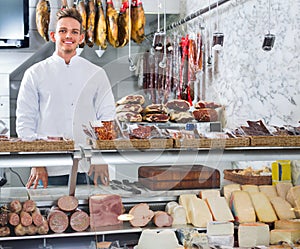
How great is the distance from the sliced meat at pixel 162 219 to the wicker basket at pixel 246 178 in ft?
0.86

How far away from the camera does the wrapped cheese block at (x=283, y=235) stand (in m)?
1.90

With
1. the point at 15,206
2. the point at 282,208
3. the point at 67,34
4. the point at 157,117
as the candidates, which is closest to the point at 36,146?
the point at 15,206

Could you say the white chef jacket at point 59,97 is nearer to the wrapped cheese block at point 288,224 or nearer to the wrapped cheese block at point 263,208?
the wrapped cheese block at point 263,208

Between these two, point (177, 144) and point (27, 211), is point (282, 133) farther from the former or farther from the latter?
point (27, 211)

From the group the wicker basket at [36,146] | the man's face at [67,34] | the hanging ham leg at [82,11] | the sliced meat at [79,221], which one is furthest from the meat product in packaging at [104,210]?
the hanging ham leg at [82,11]

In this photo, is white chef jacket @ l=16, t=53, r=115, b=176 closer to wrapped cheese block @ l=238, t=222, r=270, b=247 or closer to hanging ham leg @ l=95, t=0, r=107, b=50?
hanging ham leg @ l=95, t=0, r=107, b=50

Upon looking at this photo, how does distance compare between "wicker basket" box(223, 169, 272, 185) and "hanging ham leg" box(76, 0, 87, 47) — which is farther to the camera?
"hanging ham leg" box(76, 0, 87, 47)

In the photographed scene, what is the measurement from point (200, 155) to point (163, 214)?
0.82 feet

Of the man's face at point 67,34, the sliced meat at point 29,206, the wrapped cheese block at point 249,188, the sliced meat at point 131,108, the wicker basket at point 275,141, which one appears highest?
the man's face at point 67,34

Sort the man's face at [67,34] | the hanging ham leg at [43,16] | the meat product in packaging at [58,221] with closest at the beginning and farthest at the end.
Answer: the meat product in packaging at [58,221] → the man's face at [67,34] → the hanging ham leg at [43,16]

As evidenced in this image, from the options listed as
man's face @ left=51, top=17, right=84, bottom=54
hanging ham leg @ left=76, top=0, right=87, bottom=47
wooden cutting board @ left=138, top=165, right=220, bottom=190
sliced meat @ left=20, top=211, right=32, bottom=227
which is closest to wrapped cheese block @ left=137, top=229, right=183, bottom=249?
wooden cutting board @ left=138, top=165, right=220, bottom=190

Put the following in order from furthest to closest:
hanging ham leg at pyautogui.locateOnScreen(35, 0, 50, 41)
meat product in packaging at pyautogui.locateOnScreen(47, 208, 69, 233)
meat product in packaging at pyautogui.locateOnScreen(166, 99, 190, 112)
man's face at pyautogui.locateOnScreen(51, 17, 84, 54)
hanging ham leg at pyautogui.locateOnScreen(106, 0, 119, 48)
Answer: hanging ham leg at pyautogui.locateOnScreen(106, 0, 119, 48) < hanging ham leg at pyautogui.locateOnScreen(35, 0, 50, 41) < man's face at pyautogui.locateOnScreen(51, 17, 84, 54) < meat product in packaging at pyautogui.locateOnScreen(166, 99, 190, 112) < meat product in packaging at pyautogui.locateOnScreen(47, 208, 69, 233)

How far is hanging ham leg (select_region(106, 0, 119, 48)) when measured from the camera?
376cm

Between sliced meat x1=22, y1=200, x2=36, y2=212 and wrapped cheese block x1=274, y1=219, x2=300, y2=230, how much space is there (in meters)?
0.85
